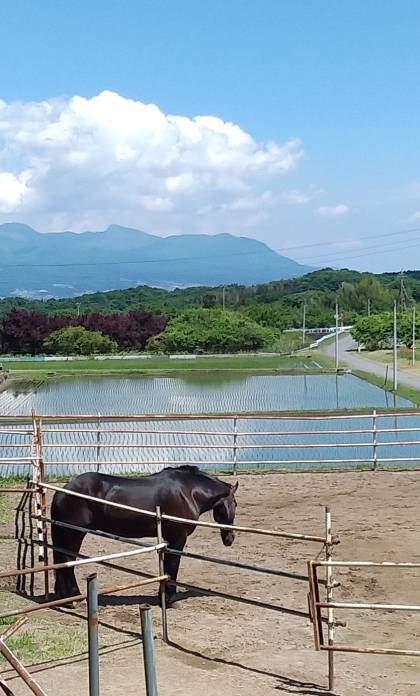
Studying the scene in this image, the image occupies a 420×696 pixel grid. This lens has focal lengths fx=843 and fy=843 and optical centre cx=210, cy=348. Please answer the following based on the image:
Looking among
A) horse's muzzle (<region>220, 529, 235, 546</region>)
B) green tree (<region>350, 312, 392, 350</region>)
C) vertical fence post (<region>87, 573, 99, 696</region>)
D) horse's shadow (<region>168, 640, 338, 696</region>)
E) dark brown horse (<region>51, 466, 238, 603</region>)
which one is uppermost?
green tree (<region>350, 312, 392, 350</region>)

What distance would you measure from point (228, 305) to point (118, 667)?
326 feet

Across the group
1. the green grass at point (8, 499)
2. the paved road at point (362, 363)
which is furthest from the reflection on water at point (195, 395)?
the green grass at point (8, 499)

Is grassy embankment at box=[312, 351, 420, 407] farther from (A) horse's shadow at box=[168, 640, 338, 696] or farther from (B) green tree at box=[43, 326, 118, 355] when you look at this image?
(A) horse's shadow at box=[168, 640, 338, 696]

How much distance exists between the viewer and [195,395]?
31641mm

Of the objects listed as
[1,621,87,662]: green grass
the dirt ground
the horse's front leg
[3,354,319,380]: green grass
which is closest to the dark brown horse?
the horse's front leg

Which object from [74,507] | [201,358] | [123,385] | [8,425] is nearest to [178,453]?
[8,425]

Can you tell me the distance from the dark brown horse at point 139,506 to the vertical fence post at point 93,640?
11.2ft

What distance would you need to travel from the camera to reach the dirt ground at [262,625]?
554 centimetres

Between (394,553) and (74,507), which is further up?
(74,507)

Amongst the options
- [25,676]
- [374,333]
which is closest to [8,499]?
[25,676]

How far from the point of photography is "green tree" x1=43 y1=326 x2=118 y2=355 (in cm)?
6378

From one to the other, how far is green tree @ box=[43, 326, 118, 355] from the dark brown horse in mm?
56233

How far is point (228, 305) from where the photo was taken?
10469 centimetres

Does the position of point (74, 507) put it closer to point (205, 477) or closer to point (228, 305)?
point (205, 477)
